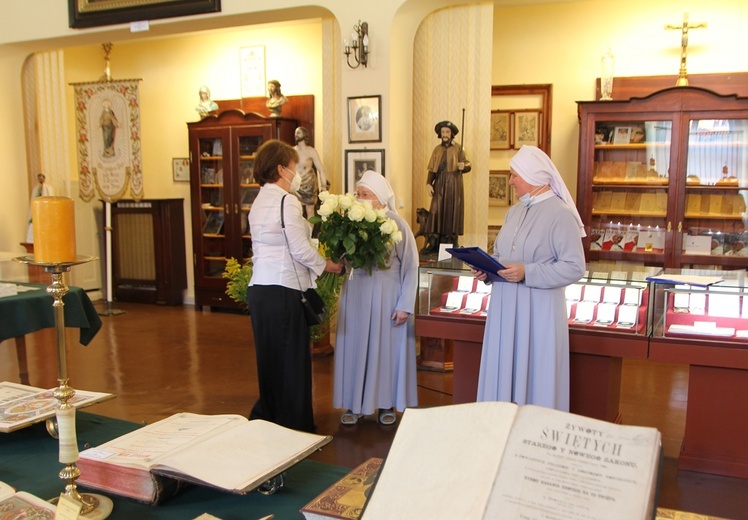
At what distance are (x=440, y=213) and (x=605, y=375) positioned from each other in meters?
2.49

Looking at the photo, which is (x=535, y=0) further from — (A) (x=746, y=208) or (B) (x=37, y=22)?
(B) (x=37, y=22)

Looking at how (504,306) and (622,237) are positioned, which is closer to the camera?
(504,306)

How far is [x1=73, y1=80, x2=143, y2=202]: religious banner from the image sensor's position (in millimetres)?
7723

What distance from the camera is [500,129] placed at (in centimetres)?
713

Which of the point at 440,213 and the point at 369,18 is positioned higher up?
the point at 369,18

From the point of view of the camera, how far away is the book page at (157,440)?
1317mm

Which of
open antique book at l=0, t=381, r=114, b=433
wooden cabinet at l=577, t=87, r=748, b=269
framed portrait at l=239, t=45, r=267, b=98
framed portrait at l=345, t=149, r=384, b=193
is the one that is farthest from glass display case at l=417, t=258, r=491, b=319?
framed portrait at l=239, t=45, r=267, b=98

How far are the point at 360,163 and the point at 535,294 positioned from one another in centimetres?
296

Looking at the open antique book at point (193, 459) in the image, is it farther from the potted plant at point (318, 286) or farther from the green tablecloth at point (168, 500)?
the potted plant at point (318, 286)

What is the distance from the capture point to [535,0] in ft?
21.6

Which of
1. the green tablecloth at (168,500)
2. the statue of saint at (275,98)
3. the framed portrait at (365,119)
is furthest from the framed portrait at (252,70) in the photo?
the green tablecloth at (168,500)

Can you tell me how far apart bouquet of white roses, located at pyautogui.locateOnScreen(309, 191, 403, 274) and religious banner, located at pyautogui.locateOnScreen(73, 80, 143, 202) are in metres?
4.85

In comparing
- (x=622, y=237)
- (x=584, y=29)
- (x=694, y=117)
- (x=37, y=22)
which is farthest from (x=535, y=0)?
(x=37, y=22)

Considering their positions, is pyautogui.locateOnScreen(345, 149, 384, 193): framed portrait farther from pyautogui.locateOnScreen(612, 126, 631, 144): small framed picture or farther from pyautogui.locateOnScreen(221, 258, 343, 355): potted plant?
pyautogui.locateOnScreen(612, 126, 631, 144): small framed picture
